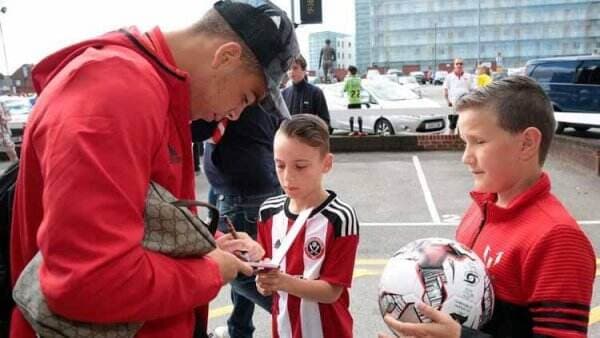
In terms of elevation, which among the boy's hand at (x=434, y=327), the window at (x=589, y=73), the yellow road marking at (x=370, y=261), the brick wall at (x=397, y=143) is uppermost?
the boy's hand at (x=434, y=327)

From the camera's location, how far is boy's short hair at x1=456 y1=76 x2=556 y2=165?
163 centimetres

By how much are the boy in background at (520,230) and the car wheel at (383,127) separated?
445 inches

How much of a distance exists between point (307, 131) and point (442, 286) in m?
1.10

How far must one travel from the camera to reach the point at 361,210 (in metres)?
7.17

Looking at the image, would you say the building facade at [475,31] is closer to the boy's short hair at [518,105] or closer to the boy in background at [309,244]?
the boy in background at [309,244]

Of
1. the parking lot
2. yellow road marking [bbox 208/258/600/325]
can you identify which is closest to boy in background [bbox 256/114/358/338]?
the parking lot

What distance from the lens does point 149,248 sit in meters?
1.19

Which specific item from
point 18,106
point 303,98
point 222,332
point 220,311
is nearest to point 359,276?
point 220,311

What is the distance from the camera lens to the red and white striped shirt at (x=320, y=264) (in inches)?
90.0

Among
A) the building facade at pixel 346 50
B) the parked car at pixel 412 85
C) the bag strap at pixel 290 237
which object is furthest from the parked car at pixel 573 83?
the building facade at pixel 346 50

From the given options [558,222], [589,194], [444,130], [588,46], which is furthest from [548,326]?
[588,46]

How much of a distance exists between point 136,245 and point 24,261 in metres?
0.39

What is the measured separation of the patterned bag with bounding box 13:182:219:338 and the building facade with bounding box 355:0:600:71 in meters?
86.9

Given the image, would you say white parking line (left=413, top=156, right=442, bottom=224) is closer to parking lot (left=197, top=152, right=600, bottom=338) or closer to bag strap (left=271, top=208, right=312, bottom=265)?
parking lot (left=197, top=152, right=600, bottom=338)
